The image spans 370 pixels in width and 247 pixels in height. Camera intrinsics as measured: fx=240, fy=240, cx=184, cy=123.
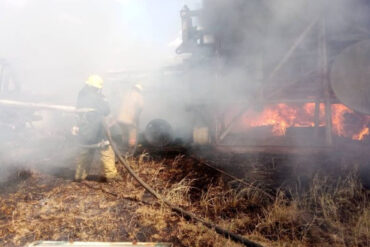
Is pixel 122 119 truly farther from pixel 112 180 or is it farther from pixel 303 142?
pixel 303 142

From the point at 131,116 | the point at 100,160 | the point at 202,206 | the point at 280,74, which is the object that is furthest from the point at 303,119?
the point at 100,160

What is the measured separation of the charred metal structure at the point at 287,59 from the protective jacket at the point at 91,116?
276cm

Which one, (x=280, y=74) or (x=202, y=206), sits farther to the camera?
(x=280, y=74)

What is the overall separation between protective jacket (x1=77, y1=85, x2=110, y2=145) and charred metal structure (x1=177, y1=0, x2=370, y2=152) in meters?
2.76

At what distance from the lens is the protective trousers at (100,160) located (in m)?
5.06

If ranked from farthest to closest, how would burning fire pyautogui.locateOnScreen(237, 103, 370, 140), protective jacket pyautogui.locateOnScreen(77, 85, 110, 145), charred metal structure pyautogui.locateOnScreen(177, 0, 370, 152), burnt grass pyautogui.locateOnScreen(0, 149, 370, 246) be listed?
burning fire pyautogui.locateOnScreen(237, 103, 370, 140)
charred metal structure pyautogui.locateOnScreen(177, 0, 370, 152)
protective jacket pyautogui.locateOnScreen(77, 85, 110, 145)
burnt grass pyautogui.locateOnScreen(0, 149, 370, 246)

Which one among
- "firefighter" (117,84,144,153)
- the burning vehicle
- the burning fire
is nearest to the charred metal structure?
the burning vehicle

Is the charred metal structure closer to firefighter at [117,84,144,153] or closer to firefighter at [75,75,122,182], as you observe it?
firefighter at [117,84,144,153]

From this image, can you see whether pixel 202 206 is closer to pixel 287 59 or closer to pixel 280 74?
pixel 287 59

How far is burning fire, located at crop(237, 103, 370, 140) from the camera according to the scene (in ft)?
21.6

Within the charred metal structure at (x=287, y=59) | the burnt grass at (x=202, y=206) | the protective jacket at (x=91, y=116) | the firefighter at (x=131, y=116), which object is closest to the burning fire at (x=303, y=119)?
the charred metal structure at (x=287, y=59)

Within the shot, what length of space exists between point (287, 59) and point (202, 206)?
13.6 ft

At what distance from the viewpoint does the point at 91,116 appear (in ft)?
16.3

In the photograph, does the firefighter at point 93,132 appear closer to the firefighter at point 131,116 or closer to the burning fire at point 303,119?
the firefighter at point 131,116
